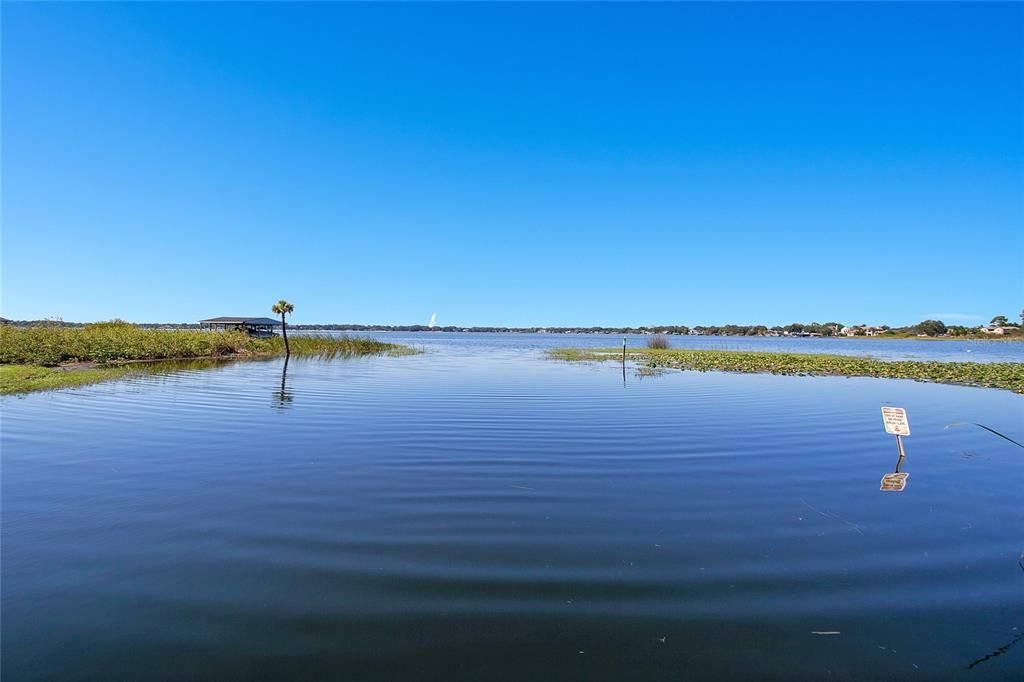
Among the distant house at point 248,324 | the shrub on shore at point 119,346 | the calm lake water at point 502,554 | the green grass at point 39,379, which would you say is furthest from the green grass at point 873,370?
the distant house at point 248,324

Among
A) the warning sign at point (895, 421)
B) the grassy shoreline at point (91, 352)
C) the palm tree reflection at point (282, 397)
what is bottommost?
the palm tree reflection at point (282, 397)

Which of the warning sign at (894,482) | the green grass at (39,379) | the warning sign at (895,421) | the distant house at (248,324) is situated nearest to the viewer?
the warning sign at (894,482)

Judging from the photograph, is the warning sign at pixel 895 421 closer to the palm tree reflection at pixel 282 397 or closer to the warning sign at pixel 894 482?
the warning sign at pixel 894 482

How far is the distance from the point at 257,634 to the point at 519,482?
4762 mm

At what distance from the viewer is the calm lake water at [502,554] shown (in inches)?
160

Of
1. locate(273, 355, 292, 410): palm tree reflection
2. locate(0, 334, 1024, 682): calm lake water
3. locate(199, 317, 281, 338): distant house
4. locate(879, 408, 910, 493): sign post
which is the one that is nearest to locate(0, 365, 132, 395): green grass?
locate(273, 355, 292, 410): palm tree reflection

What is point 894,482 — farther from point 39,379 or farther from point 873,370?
point 39,379

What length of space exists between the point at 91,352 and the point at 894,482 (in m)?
38.0

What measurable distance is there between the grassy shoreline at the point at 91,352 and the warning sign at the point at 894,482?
23.9 meters

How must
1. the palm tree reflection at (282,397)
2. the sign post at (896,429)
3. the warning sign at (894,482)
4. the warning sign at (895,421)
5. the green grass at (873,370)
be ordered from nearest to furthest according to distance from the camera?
the warning sign at (894,482)
the sign post at (896,429)
the warning sign at (895,421)
the palm tree reflection at (282,397)
the green grass at (873,370)

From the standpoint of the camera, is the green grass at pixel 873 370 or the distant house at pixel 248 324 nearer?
the green grass at pixel 873 370

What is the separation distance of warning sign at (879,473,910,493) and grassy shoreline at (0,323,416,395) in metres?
23.9

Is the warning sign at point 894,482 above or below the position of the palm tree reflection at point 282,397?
below

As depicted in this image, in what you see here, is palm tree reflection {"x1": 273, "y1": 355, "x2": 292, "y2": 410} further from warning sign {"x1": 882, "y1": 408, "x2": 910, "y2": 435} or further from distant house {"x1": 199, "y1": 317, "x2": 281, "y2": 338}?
distant house {"x1": 199, "y1": 317, "x2": 281, "y2": 338}
